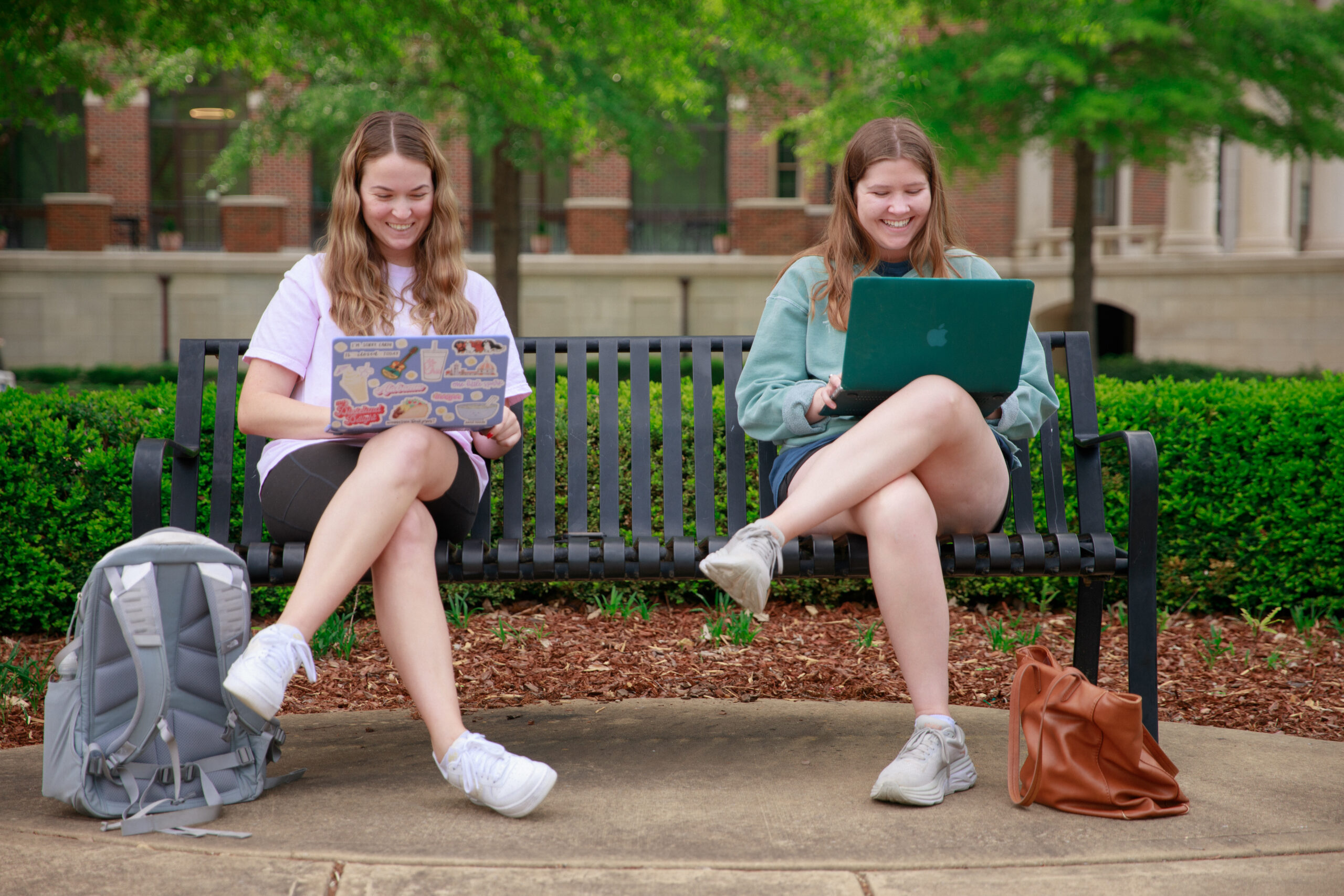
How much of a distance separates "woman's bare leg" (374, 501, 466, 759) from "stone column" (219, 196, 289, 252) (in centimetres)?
1971

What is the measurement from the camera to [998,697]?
3479 millimetres

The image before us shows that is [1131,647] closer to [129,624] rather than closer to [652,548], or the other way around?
[652,548]

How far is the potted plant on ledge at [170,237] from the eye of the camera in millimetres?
20656

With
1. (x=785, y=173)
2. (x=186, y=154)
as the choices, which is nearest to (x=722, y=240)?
(x=785, y=173)

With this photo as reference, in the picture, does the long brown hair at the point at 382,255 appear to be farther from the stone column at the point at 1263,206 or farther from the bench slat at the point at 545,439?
the stone column at the point at 1263,206

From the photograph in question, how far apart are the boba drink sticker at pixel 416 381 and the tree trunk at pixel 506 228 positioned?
11795 millimetres

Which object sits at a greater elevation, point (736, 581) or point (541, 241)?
point (541, 241)

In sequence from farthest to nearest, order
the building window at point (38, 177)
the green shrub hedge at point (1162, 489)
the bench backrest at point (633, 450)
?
1. the building window at point (38, 177)
2. the green shrub hedge at point (1162, 489)
3. the bench backrest at point (633, 450)

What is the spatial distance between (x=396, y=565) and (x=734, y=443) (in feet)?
3.58

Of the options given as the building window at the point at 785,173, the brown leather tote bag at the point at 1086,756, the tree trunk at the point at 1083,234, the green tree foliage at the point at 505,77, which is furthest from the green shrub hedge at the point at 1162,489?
the building window at the point at 785,173

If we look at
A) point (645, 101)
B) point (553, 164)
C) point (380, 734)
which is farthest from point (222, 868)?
point (553, 164)

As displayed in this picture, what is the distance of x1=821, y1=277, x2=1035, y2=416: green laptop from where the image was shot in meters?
2.49

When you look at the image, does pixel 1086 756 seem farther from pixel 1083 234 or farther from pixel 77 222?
pixel 77 222

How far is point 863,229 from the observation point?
3.03m
